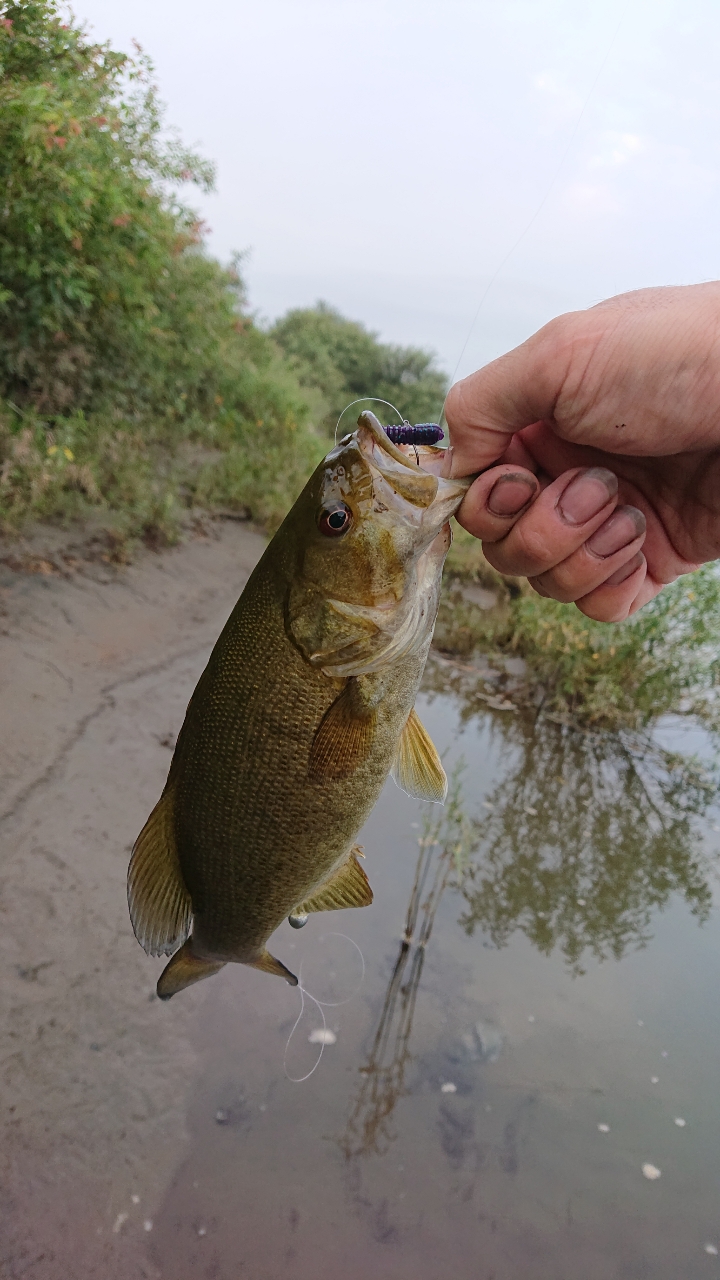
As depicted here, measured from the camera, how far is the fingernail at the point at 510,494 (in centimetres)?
179

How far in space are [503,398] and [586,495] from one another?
1.05 feet

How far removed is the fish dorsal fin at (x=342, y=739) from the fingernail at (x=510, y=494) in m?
0.57

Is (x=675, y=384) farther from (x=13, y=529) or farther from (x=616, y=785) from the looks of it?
(x=13, y=529)

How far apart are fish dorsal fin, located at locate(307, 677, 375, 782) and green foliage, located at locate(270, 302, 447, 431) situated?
A: 22620 millimetres

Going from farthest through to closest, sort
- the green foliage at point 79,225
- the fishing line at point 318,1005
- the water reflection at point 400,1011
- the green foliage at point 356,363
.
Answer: the green foliage at point 356,363
the green foliage at point 79,225
the fishing line at point 318,1005
the water reflection at point 400,1011

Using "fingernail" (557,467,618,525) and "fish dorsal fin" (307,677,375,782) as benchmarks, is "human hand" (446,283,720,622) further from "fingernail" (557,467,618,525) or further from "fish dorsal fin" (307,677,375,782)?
"fish dorsal fin" (307,677,375,782)

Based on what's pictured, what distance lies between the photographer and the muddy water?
285 cm

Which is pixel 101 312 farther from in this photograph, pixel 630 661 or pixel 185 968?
pixel 185 968

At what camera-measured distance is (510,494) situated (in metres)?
1.80

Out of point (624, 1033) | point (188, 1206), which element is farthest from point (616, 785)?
point (188, 1206)

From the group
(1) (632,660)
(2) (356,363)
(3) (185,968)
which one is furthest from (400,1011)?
(2) (356,363)

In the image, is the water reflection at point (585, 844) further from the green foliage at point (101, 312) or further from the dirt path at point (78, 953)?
the green foliage at point (101, 312)

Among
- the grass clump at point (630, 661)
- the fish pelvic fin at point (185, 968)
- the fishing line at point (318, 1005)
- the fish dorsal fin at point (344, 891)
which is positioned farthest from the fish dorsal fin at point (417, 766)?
the grass clump at point (630, 661)

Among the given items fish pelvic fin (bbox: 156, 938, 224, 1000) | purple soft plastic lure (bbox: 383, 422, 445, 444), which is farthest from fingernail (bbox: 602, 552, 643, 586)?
fish pelvic fin (bbox: 156, 938, 224, 1000)
